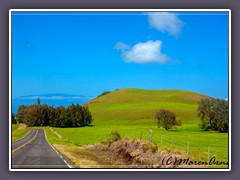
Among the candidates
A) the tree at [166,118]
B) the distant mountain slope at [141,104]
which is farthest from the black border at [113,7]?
the tree at [166,118]

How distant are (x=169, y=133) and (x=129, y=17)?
302 inches

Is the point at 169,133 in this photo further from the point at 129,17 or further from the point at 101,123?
the point at 129,17

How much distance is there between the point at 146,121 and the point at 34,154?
5.17 m

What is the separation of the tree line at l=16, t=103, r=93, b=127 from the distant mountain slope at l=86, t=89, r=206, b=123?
1.38ft

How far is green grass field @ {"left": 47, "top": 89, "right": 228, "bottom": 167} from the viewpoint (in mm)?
20172

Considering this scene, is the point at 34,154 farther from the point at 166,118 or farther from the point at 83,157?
the point at 166,118

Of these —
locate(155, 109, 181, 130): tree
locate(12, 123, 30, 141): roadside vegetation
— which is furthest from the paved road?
locate(155, 109, 181, 130): tree

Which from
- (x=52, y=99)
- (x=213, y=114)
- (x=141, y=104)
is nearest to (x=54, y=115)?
(x=52, y=99)

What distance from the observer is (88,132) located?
2216 cm

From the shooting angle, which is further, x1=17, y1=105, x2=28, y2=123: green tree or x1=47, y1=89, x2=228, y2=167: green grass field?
x1=47, y1=89, x2=228, y2=167: green grass field

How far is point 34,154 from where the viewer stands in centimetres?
2078

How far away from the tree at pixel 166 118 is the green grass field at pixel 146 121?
0.25m

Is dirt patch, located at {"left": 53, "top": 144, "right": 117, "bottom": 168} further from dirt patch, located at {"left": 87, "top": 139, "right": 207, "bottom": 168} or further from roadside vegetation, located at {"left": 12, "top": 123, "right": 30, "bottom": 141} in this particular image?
roadside vegetation, located at {"left": 12, "top": 123, "right": 30, "bottom": 141}

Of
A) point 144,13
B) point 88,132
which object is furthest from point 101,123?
point 144,13
